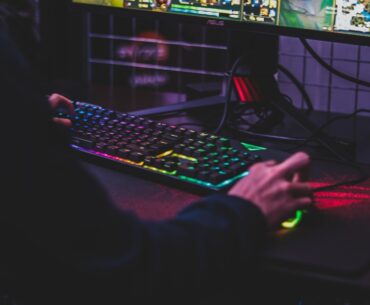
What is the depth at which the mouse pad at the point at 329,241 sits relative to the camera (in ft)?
2.58

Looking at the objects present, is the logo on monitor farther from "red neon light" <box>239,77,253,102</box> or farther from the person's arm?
Result: the person's arm

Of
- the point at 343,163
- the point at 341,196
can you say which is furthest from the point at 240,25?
the point at 341,196

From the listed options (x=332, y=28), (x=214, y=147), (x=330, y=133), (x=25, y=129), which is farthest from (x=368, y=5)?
(x=25, y=129)

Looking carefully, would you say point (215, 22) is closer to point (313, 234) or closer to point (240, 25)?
point (240, 25)

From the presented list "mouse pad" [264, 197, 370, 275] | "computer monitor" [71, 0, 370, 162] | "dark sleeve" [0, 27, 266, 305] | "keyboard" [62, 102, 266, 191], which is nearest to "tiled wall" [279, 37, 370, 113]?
"computer monitor" [71, 0, 370, 162]

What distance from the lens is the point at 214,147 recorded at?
3.52 feet

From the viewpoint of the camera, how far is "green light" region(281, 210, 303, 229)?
885 mm

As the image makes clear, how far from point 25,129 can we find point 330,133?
2.52 ft

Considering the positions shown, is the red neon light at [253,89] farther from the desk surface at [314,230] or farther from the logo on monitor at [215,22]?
the desk surface at [314,230]

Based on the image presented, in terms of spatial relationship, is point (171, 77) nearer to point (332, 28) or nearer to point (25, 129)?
point (332, 28)

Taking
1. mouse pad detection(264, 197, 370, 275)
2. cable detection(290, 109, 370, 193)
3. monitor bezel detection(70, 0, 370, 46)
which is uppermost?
monitor bezel detection(70, 0, 370, 46)

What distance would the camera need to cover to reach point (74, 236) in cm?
70

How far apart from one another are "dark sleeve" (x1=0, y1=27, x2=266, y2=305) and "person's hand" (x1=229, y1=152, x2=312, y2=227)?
0.23 ft

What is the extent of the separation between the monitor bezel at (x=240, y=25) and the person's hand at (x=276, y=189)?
1.25ft
